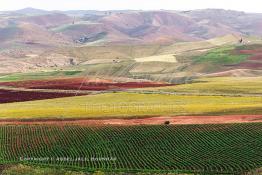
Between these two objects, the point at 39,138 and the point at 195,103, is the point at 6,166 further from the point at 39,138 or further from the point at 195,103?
the point at 195,103

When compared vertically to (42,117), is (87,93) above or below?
below

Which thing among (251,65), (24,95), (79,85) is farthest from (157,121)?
(251,65)

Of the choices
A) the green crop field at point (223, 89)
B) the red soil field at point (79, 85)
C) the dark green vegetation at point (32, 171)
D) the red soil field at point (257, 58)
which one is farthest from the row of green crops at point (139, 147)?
the red soil field at point (257, 58)

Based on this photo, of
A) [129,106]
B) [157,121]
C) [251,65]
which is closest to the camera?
[157,121]

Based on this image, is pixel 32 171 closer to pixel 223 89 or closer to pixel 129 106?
pixel 129 106

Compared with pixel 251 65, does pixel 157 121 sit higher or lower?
higher

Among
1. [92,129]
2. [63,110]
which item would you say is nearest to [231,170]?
[92,129]

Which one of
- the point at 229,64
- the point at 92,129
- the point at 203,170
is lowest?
the point at 229,64

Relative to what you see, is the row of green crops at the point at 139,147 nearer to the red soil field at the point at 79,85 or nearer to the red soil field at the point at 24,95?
the red soil field at the point at 24,95
